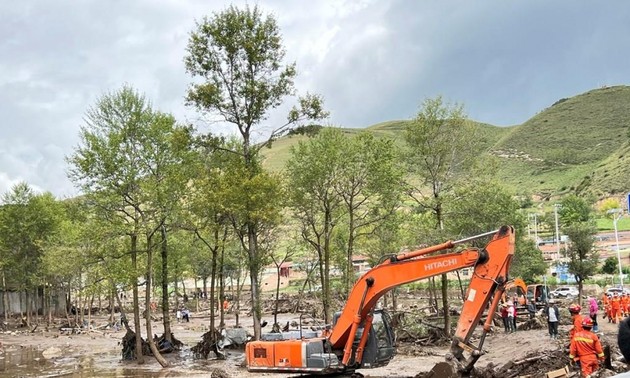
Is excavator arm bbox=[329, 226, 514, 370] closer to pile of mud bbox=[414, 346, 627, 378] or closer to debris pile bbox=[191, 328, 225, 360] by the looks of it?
pile of mud bbox=[414, 346, 627, 378]

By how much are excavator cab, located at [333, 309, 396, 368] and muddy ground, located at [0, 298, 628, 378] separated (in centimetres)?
141

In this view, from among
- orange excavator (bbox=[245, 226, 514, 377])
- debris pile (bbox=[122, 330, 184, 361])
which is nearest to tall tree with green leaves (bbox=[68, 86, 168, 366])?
debris pile (bbox=[122, 330, 184, 361])

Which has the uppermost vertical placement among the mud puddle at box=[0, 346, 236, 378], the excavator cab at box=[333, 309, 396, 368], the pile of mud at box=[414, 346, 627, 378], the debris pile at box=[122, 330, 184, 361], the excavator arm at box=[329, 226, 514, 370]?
the excavator arm at box=[329, 226, 514, 370]

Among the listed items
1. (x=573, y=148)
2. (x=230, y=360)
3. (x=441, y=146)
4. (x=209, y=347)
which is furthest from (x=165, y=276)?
(x=573, y=148)

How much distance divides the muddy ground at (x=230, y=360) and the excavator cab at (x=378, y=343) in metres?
1.41

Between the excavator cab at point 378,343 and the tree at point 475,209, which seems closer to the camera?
the excavator cab at point 378,343

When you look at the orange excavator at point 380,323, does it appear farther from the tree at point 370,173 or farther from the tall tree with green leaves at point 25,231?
the tall tree with green leaves at point 25,231

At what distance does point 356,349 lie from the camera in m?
15.8

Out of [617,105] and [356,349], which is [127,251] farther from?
[617,105]

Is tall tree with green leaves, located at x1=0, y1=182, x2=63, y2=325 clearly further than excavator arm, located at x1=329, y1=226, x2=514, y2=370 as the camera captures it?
Yes

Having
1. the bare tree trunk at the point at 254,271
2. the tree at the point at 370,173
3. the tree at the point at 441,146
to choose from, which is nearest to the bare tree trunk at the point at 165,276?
the bare tree trunk at the point at 254,271

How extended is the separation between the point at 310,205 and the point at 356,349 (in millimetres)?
16428

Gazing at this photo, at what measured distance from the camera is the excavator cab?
15875 mm

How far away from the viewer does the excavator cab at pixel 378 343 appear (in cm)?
1588
